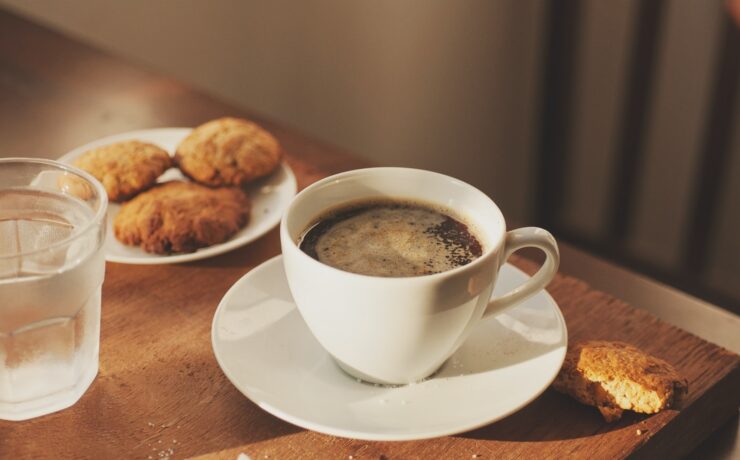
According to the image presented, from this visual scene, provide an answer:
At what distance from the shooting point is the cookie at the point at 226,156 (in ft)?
3.45

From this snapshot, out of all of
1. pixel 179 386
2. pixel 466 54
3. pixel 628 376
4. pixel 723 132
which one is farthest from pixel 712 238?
pixel 179 386

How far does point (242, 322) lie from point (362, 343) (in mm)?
143

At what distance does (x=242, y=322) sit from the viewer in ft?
2.59

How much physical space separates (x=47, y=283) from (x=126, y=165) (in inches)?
14.3

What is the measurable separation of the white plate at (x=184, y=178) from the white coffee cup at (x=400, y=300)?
201 millimetres

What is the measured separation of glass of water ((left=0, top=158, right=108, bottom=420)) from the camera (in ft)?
2.21

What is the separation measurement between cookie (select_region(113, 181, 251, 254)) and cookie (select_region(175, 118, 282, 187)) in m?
0.06

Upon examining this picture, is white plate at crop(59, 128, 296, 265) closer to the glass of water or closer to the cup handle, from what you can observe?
the glass of water

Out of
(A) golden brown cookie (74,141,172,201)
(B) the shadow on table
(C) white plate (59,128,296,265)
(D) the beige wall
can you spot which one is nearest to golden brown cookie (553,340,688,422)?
(B) the shadow on table

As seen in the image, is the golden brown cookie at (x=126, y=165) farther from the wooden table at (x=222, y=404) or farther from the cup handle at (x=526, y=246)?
the cup handle at (x=526, y=246)

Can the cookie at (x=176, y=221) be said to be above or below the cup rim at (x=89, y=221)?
below

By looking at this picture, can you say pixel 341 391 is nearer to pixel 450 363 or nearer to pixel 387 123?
pixel 450 363

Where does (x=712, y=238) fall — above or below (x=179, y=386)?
below

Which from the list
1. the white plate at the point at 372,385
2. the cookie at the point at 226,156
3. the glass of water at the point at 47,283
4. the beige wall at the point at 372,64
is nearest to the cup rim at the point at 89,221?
the glass of water at the point at 47,283
